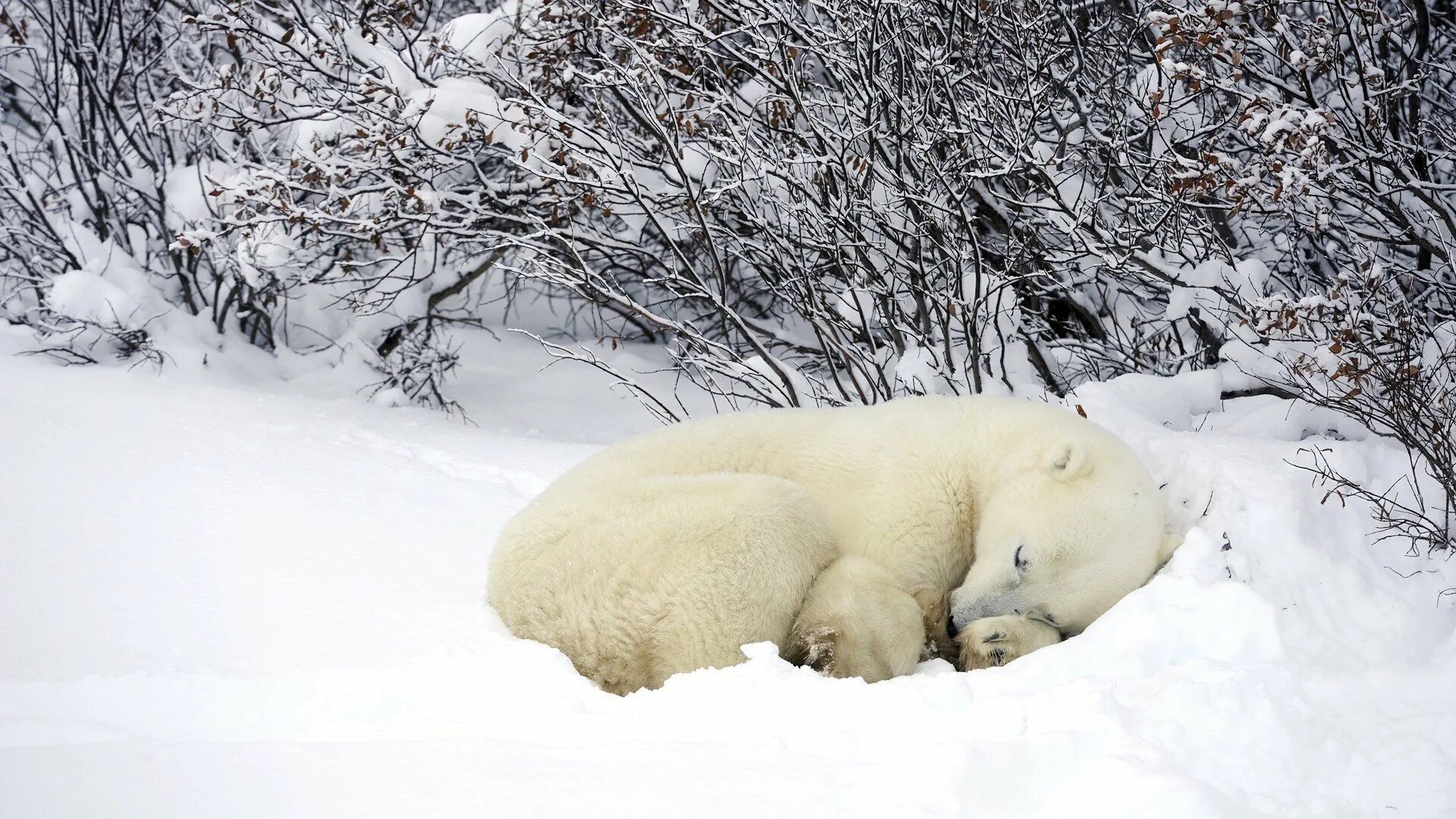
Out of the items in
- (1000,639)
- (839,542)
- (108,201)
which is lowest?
(1000,639)

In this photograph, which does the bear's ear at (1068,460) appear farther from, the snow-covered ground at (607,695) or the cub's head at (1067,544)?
the snow-covered ground at (607,695)

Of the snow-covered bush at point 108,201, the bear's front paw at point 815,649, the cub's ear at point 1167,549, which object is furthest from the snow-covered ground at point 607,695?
the snow-covered bush at point 108,201

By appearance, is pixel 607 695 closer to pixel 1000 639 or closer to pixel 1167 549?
pixel 1000 639

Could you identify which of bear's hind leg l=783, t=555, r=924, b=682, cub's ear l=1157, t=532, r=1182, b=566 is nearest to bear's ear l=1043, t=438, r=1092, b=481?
cub's ear l=1157, t=532, r=1182, b=566

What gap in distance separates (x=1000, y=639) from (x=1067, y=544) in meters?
0.35

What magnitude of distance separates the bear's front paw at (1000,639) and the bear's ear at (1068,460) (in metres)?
0.44

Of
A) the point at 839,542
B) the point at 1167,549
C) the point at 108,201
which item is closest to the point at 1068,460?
the point at 1167,549

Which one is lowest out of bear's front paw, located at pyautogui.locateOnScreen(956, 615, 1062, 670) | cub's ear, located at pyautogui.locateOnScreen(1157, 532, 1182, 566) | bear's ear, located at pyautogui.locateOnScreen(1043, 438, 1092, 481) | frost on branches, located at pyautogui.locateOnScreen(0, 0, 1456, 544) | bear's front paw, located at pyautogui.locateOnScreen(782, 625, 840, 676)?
bear's front paw, located at pyautogui.locateOnScreen(956, 615, 1062, 670)

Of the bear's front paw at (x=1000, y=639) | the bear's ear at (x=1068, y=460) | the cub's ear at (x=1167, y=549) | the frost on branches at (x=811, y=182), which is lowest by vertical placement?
the bear's front paw at (x=1000, y=639)

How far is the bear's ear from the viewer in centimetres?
291

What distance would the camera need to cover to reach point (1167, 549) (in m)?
2.89

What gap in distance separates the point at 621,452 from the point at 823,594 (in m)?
0.84

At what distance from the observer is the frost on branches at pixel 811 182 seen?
403 centimetres

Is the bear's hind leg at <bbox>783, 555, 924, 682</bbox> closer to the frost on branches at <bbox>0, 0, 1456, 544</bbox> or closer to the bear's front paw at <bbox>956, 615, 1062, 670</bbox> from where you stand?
the bear's front paw at <bbox>956, 615, 1062, 670</bbox>
